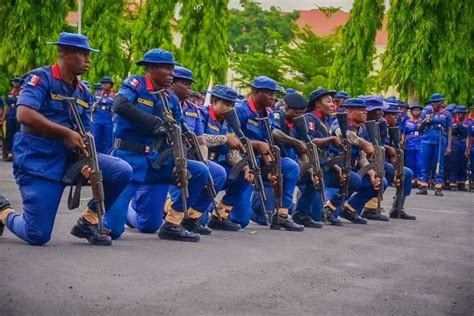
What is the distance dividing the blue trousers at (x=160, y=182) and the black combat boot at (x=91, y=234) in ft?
1.72

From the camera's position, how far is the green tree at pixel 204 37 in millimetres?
40906

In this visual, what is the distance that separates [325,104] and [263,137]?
4.46ft

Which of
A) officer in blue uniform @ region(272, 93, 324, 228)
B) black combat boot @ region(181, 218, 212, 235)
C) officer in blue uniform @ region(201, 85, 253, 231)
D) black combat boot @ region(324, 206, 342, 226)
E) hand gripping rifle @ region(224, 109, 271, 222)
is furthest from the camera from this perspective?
black combat boot @ region(324, 206, 342, 226)

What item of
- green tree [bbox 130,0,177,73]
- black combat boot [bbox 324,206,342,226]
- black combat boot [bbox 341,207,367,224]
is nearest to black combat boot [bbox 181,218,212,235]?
black combat boot [bbox 324,206,342,226]

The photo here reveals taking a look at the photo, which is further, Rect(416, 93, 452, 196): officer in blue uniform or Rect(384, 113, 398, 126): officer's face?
Rect(416, 93, 452, 196): officer in blue uniform

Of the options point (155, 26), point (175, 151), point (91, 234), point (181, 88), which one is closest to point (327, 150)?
point (181, 88)

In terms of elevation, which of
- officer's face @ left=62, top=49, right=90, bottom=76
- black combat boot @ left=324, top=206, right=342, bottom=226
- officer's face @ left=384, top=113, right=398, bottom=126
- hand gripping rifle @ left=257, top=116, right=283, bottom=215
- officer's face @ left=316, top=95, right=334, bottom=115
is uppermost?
officer's face @ left=62, top=49, right=90, bottom=76

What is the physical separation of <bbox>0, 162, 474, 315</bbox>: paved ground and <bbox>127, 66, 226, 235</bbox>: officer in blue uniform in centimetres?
23

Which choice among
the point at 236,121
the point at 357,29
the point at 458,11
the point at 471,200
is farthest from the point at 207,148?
the point at 357,29

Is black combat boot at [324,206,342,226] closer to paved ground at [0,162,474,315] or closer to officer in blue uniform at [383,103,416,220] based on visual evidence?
officer in blue uniform at [383,103,416,220]

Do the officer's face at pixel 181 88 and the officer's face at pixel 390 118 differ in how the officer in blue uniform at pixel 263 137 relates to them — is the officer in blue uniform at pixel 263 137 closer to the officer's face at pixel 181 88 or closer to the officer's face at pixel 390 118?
the officer's face at pixel 181 88

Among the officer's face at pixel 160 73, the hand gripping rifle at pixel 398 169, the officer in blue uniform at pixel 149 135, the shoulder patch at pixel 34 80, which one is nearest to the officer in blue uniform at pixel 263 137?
the officer in blue uniform at pixel 149 135

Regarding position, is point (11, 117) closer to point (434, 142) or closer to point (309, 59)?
point (434, 142)

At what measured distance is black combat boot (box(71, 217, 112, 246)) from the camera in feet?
34.2
